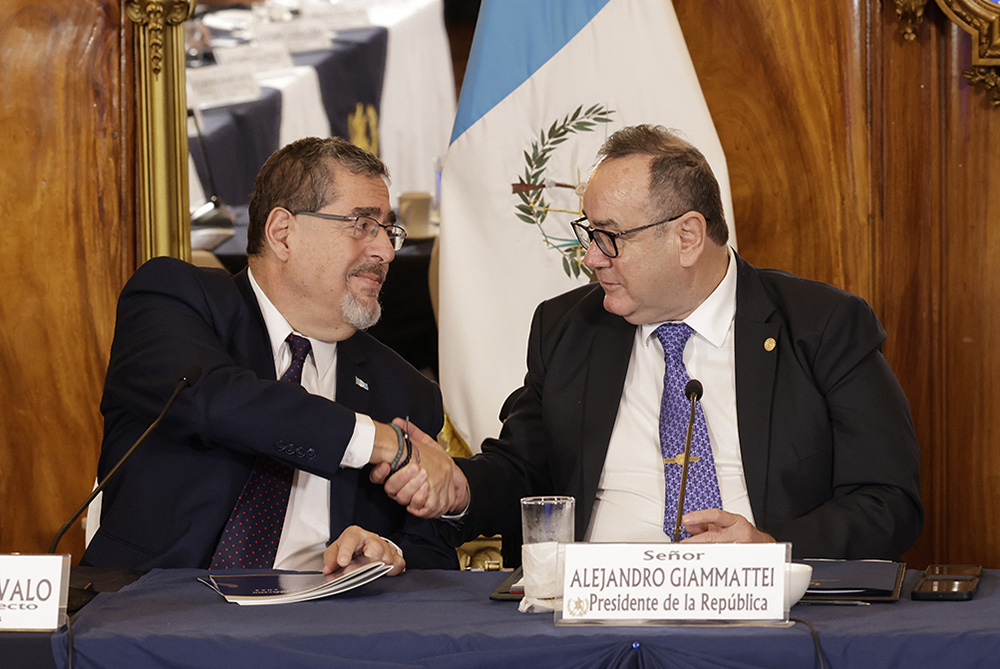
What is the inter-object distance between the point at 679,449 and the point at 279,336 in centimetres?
96

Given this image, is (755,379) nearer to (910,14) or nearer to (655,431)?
(655,431)

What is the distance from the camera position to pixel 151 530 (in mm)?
2404

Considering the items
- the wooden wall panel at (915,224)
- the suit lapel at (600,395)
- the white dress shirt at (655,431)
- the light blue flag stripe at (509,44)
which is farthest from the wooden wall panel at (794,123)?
the suit lapel at (600,395)

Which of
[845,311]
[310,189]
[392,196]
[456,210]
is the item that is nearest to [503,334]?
[456,210]

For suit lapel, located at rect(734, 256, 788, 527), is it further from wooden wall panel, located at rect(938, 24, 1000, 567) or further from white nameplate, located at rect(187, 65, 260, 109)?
white nameplate, located at rect(187, 65, 260, 109)

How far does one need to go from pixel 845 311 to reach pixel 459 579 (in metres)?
1.16

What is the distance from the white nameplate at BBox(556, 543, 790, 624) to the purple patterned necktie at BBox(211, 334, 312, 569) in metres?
1.10

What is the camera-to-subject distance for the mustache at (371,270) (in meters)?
2.72

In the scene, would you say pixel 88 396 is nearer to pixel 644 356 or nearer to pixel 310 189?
pixel 310 189

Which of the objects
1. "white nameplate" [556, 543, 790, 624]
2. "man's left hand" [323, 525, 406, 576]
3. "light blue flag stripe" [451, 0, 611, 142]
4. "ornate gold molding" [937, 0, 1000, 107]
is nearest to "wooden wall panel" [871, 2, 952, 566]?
"ornate gold molding" [937, 0, 1000, 107]

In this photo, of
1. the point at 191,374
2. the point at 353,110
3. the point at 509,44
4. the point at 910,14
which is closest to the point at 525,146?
the point at 509,44

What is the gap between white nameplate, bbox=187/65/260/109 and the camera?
142 inches

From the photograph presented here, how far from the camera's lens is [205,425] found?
2.24m

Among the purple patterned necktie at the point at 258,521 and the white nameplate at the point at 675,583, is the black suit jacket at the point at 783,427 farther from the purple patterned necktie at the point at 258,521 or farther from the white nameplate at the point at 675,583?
the white nameplate at the point at 675,583
